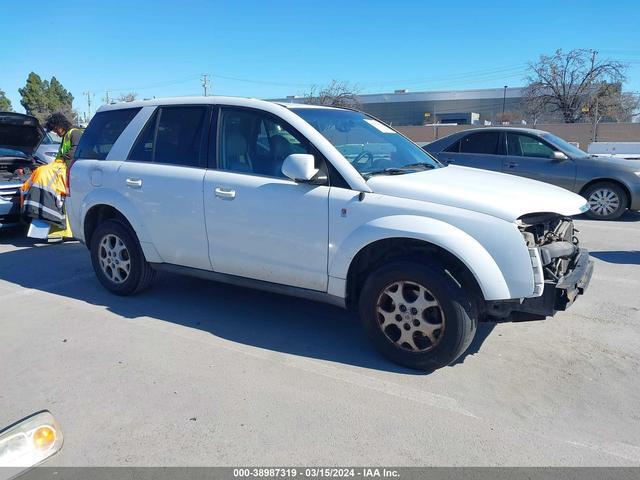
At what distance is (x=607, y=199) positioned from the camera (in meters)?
9.19

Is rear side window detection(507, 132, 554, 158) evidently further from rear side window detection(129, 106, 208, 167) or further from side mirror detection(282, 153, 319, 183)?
side mirror detection(282, 153, 319, 183)

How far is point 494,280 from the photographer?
3268mm

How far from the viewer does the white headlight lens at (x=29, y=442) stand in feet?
6.65

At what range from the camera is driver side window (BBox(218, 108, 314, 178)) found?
4078mm

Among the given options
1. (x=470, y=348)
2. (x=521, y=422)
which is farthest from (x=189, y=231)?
(x=521, y=422)

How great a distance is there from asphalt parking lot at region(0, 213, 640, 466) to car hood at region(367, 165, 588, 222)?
116 centimetres

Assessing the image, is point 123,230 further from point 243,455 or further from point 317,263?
point 243,455

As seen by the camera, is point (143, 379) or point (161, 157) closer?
point (143, 379)

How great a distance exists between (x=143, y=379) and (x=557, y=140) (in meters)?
8.63

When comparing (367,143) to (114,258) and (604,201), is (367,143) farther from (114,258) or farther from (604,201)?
(604,201)

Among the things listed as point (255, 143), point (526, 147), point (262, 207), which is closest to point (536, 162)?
point (526, 147)

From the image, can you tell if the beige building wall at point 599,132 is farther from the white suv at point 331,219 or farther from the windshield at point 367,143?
the white suv at point 331,219

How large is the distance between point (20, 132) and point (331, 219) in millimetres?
7833

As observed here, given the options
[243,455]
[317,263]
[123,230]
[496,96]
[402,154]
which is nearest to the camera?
[243,455]
